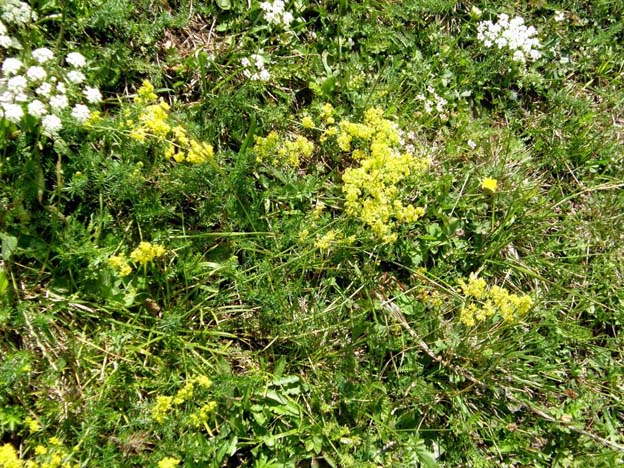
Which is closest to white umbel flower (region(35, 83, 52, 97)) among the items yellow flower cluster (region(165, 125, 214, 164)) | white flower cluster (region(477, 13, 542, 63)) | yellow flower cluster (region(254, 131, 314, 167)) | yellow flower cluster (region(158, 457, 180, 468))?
yellow flower cluster (region(165, 125, 214, 164))

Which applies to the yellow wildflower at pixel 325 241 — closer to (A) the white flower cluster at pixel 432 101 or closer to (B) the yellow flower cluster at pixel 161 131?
(B) the yellow flower cluster at pixel 161 131

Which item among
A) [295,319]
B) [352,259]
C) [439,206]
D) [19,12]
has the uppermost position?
[19,12]

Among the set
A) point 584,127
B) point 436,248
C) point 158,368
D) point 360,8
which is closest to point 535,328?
point 436,248

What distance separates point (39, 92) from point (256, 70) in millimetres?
1327

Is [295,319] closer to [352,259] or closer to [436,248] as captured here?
[352,259]

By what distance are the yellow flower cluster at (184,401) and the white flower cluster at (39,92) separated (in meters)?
1.41

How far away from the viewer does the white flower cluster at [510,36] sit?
4.00m

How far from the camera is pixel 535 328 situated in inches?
126

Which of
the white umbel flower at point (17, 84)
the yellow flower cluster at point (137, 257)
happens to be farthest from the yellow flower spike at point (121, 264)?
the white umbel flower at point (17, 84)

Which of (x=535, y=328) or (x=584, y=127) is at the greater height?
(x=584, y=127)

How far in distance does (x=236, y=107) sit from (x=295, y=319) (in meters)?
1.38

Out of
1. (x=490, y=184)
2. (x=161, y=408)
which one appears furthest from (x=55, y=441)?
(x=490, y=184)

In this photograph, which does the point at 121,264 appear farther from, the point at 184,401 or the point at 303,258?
the point at 303,258

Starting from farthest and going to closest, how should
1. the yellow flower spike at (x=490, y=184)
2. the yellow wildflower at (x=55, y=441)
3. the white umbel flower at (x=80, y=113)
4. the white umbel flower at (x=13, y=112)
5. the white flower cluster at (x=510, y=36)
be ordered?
the white flower cluster at (x=510, y=36)
the yellow flower spike at (x=490, y=184)
the white umbel flower at (x=80, y=113)
the white umbel flower at (x=13, y=112)
the yellow wildflower at (x=55, y=441)
